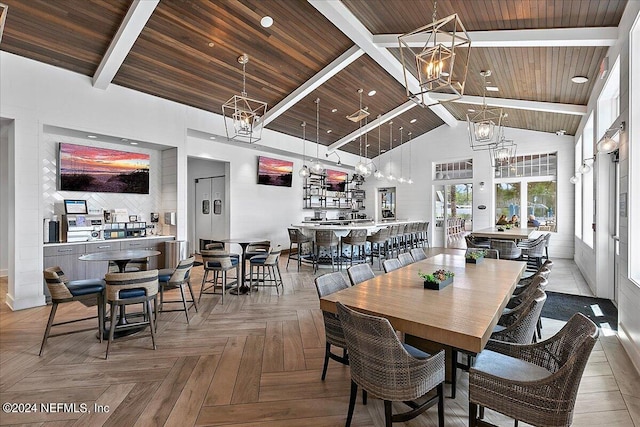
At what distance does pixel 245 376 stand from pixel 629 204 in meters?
3.86

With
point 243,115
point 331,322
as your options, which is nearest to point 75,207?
point 243,115

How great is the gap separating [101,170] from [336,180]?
743 centimetres

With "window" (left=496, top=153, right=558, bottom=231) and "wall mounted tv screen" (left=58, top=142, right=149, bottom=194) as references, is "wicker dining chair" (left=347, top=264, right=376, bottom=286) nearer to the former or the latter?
"wall mounted tv screen" (left=58, top=142, right=149, bottom=194)

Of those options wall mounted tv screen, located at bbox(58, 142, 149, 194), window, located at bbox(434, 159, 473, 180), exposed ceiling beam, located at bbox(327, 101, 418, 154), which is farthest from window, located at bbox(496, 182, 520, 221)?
wall mounted tv screen, located at bbox(58, 142, 149, 194)

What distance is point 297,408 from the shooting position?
2.18m

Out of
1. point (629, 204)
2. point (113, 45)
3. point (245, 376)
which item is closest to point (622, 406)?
point (629, 204)

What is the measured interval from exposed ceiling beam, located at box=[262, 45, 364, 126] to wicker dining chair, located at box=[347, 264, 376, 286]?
3.99 metres

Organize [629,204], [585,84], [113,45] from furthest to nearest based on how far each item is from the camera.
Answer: [585,84] < [113,45] < [629,204]

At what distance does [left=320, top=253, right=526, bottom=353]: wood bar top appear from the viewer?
1631 mm

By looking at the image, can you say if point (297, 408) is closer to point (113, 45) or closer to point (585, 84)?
point (113, 45)

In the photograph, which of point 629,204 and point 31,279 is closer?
point 629,204

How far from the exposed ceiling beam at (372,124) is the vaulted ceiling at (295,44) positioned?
55.6 inches

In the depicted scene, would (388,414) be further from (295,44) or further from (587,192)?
(587,192)

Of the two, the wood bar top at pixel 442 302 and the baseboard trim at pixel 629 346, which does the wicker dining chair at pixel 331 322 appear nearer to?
the wood bar top at pixel 442 302
